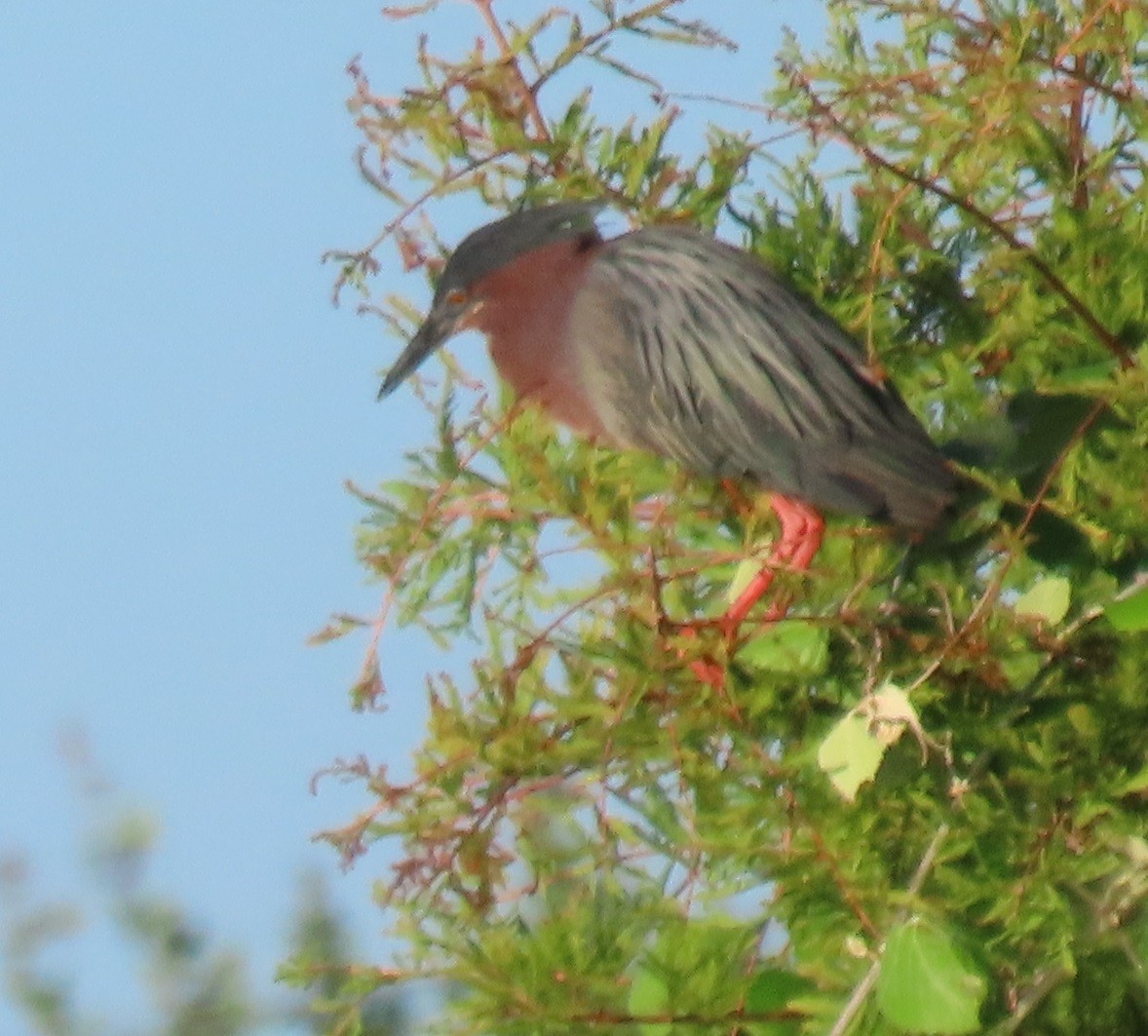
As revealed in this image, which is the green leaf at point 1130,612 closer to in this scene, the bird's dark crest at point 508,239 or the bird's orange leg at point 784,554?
the bird's orange leg at point 784,554

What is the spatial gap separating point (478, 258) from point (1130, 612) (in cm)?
34

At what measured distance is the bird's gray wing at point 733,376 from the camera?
2.52 feet

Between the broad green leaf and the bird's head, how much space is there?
29cm

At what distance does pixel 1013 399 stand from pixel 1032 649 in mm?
118

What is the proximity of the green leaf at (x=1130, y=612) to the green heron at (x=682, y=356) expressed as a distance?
5.5 inches

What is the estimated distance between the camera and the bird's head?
0.80 meters

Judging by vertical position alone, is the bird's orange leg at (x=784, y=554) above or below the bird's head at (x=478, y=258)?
below

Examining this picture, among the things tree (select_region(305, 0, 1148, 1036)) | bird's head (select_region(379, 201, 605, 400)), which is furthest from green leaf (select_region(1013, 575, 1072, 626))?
bird's head (select_region(379, 201, 605, 400))

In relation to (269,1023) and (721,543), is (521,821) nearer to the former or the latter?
(721,543)

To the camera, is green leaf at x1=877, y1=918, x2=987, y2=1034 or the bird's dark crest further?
the bird's dark crest

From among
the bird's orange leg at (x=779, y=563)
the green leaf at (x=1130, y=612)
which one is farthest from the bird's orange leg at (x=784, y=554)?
the green leaf at (x=1130, y=612)

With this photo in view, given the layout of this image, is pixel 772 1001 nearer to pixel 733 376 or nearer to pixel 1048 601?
pixel 1048 601

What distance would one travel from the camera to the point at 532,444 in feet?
2.16

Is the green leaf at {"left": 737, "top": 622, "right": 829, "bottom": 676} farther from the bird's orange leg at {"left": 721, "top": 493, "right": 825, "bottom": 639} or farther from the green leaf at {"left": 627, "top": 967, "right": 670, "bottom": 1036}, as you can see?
the green leaf at {"left": 627, "top": 967, "right": 670, "bottom": 1036}
